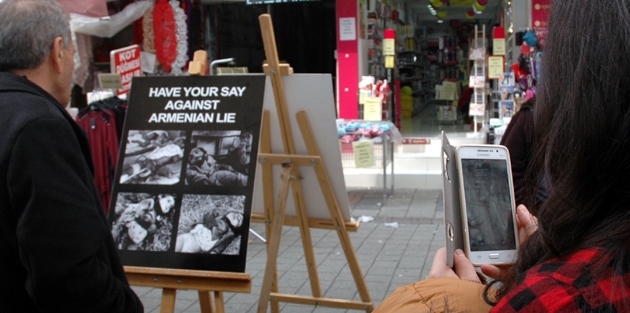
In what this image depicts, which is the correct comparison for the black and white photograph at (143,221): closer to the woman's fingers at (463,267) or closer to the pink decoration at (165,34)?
the woman's fingers at (463,267)

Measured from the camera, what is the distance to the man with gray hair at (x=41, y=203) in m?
1.74

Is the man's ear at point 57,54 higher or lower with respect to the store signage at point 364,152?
higher

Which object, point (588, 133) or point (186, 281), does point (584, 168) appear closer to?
point (588, 133)

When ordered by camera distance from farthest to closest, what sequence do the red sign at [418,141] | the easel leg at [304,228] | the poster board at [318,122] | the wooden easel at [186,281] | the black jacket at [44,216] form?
the red sign at [418,141], the easel leg at [304,228], the poster board at [318,122], the wooden easel at [186,281], the black jacket at [44,216]

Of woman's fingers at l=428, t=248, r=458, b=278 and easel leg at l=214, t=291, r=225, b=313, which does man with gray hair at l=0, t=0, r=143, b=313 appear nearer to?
easel leg at l=214, t=291, r=225, b=313

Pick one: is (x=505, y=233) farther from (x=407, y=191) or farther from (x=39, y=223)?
(x=407, y=191)

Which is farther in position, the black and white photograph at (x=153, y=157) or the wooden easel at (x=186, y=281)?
the black and white photograph at (x=153, y=157)

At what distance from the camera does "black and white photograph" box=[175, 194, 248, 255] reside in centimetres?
281

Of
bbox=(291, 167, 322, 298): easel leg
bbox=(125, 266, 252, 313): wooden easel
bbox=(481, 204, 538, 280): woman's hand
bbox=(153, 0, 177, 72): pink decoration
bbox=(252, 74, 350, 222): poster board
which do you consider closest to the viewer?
bbox=(481, 204, 538, 280): woman's hand

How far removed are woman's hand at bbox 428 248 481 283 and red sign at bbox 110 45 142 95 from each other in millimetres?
5530

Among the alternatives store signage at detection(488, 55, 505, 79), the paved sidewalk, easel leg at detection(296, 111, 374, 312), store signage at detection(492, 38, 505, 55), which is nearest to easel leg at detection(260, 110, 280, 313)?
easel leg at detection(296, 111, 374, 312)

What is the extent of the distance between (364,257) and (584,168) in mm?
4824

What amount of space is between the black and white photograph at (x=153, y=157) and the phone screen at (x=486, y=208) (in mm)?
1908

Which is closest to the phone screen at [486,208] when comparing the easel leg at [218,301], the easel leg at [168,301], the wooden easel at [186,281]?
the wooden easel at [186,281]
